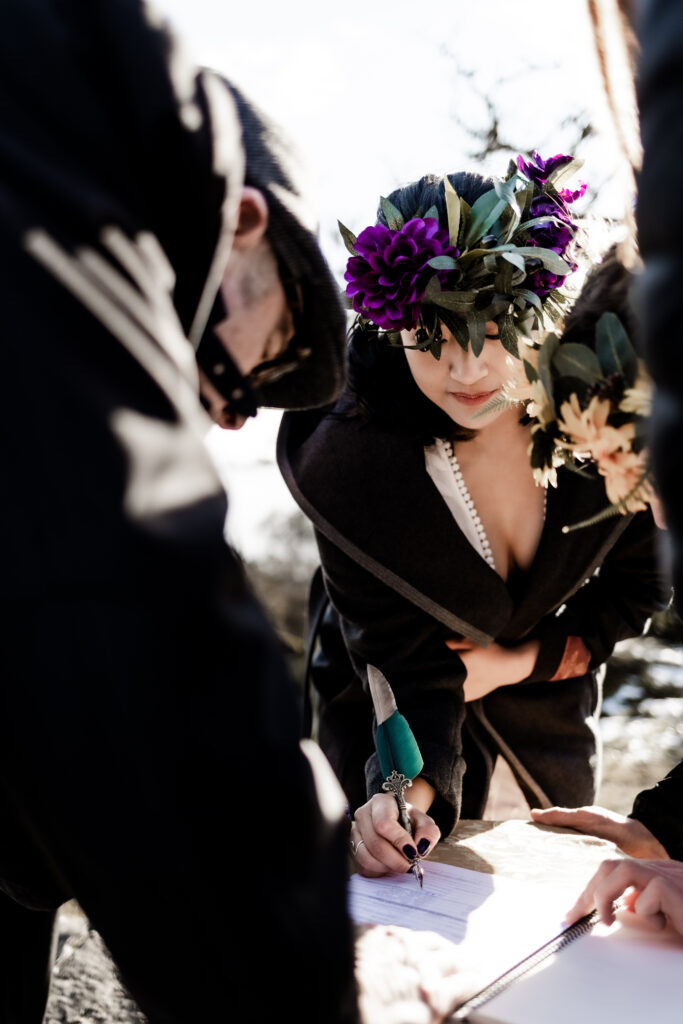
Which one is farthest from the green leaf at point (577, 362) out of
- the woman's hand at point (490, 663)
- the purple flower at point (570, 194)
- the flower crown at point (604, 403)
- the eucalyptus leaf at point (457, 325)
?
the woman's hand at point (490, 663)


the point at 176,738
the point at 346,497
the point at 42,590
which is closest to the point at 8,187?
the point at 42,590

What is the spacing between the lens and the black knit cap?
95 centimetres

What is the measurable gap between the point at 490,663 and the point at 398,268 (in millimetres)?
873

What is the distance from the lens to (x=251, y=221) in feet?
3.13

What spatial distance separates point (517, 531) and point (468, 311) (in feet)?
1.96

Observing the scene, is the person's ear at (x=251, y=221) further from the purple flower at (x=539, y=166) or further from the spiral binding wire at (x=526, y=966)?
the purple flower at (x=539, y=166)

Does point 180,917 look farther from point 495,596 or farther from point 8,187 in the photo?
point 495,596

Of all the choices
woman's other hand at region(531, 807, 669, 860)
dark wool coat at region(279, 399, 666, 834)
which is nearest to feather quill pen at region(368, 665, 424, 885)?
dark wool coat at region(279, 399, 666, 834)

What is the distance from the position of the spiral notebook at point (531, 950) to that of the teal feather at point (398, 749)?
170mm

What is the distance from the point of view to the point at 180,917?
2.36 feet

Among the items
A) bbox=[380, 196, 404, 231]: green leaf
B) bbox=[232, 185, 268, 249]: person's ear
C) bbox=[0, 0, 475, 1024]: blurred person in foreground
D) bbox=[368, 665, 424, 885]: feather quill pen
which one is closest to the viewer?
bbox=[0, 0, 475, 1024]: blurred person in foreground

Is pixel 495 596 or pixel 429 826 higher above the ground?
pixel 429 826

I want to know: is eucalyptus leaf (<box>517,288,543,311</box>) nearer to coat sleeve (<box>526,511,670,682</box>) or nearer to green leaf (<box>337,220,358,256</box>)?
green leaf (<box>337,220,358,256</box>)

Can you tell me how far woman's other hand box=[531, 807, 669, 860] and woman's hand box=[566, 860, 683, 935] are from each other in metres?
0.30
